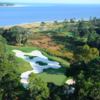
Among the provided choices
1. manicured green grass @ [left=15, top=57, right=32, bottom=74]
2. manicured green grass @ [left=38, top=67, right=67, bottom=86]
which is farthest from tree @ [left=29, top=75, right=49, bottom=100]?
manicured green grass @ [left=15, top=57, right=32, bottom=74]

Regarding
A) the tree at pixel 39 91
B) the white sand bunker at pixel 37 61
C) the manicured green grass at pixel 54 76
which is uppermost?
the tree at pixel 39 91

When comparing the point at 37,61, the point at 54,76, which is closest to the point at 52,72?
the point at 54,76

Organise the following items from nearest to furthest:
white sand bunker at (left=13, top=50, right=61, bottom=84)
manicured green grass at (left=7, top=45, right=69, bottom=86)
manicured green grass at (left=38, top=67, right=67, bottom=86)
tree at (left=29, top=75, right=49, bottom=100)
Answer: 1. tree at (left=29, top=75, right=49, bottom=100)
2. manicured green grass at (left=38, top=67, right=67, bottom=86)
3. manicured green grass at (left=7, top=45, right=69, bottom=86)
4. white sand bunker at (left=13, top=50, right=61, bottom=84)

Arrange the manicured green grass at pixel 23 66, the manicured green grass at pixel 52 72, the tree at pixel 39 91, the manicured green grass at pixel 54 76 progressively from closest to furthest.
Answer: the tree at pixel 39 91, the manicured green grass at pixel 54 76, the manicured green grass at pixel 52 72, the manicured green grass at pixel 23 66

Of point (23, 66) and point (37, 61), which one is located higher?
point (23, 66)

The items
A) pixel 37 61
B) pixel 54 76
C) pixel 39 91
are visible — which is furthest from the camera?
pixel 37 61

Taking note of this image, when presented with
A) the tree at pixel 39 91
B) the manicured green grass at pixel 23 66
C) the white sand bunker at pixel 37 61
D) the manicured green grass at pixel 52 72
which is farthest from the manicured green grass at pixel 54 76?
the tree at pixel 39 91

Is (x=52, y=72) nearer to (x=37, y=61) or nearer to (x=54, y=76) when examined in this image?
(x=54, y=76)

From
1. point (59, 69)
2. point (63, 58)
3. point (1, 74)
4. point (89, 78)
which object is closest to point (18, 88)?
point (1, 74)

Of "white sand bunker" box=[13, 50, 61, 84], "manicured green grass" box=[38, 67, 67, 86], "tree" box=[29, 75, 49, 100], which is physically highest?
"tree" box=[29, 75, 49, 100]

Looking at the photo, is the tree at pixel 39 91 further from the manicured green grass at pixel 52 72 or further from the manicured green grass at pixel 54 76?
the manicured green grass at pixel 54 76

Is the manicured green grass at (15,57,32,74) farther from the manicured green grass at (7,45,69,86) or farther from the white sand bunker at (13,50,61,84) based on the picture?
the white sand bunker at (13,50,61,84)
